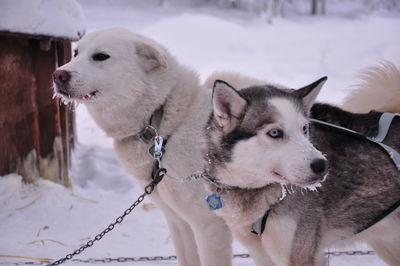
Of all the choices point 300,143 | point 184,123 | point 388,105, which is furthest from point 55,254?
point 388,105

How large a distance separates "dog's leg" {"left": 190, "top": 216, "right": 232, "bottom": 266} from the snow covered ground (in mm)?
788

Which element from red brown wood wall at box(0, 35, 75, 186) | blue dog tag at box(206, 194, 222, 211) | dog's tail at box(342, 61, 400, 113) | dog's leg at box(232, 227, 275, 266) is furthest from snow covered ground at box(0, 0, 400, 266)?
blue dog tag at box(206, 194, 222, 211)

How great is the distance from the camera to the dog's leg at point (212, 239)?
2529 millimetres

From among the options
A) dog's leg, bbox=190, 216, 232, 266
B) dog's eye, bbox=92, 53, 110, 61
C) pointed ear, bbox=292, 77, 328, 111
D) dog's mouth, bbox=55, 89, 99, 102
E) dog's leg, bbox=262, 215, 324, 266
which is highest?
pointed ear, bbox=292, 77, 328, 111

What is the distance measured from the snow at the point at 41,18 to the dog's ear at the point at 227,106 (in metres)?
2.40

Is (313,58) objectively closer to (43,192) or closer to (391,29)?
(391,29)

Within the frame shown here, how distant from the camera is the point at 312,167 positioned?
180cm

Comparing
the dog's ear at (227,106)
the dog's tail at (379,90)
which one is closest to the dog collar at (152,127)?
the dog's ear at (227,106)

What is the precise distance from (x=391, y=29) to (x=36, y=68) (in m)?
13.6

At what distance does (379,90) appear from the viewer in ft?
8.64

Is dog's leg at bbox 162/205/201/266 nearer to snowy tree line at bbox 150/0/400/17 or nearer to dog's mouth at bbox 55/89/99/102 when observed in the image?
dog's mouth at bbox 55/89/99/102

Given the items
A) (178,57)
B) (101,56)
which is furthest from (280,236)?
(178,57)

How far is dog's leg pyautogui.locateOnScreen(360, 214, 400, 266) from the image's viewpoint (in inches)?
85.9

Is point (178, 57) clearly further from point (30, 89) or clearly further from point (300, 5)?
point (300, 5)
